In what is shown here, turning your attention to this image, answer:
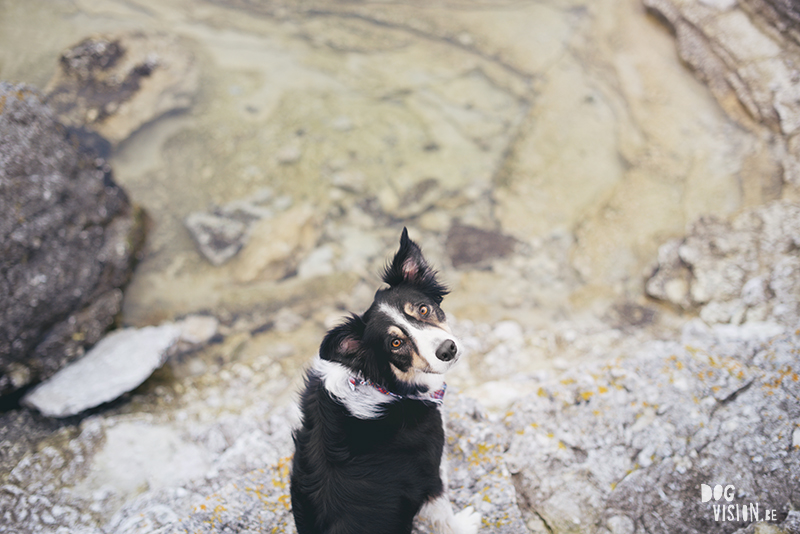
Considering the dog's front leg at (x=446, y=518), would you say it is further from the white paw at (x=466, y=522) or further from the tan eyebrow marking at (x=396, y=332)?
the tan eyebrow marking at (x=396, y=332)

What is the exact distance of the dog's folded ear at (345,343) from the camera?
217 cm

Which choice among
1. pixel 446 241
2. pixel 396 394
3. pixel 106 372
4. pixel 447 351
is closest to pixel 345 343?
pixel 396 394

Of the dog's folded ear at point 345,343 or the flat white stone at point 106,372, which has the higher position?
the dog's folded ear at point 345,343

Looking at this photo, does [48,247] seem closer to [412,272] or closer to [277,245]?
[277,245]

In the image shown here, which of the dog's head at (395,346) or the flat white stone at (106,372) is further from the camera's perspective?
the flat white stone at (106,372)

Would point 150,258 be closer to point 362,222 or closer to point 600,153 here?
point 362,222

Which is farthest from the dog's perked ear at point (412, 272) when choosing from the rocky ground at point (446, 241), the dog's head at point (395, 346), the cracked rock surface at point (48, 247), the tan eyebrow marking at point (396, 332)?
the cracked rock surface at point (48, 247)

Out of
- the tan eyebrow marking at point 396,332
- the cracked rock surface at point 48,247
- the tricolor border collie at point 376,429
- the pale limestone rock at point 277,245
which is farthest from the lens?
the pale limestone rock at point 277,245

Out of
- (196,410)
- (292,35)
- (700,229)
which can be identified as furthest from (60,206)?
(700,229)

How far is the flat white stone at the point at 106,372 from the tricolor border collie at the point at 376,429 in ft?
6.91

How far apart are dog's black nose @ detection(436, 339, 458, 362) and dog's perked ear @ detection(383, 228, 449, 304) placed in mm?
427

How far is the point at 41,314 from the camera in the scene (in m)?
3.46

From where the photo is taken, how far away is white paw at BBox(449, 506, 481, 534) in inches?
93.5

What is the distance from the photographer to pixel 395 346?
2270 mm
